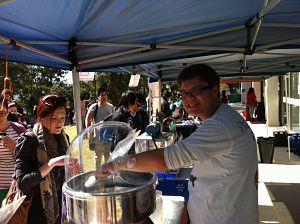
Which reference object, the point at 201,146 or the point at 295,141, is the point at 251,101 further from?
the point at 201,146

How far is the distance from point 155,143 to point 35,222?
52.9 inches

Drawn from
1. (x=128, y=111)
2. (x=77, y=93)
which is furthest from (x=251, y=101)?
(x=77, y=93)

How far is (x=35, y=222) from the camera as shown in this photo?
1930 millimetres

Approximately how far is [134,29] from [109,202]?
70.2 inches

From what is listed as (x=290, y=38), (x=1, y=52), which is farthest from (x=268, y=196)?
(x=1, y=52)

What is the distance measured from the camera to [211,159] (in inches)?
51.9

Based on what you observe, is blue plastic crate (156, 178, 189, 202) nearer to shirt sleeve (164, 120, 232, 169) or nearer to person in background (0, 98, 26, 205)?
shirt sleeve (164, 120, 232, 169)

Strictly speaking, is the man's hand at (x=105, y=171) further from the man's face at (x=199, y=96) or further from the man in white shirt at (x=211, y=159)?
the man's face at (x=199, y=96)

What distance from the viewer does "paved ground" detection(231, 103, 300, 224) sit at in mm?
3979

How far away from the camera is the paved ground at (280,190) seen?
3.98 meters

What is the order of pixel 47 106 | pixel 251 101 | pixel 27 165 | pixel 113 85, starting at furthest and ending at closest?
1. pixel 113 85
2. pixel 251 101
3. pixel 47 106
4. pixel 27 165

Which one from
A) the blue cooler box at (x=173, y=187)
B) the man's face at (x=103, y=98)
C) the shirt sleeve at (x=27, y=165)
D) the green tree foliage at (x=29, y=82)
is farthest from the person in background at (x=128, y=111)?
the green tree foliage at (x=29, y=82)

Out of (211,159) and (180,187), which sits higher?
(211,159)

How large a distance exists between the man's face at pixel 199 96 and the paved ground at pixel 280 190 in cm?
291
